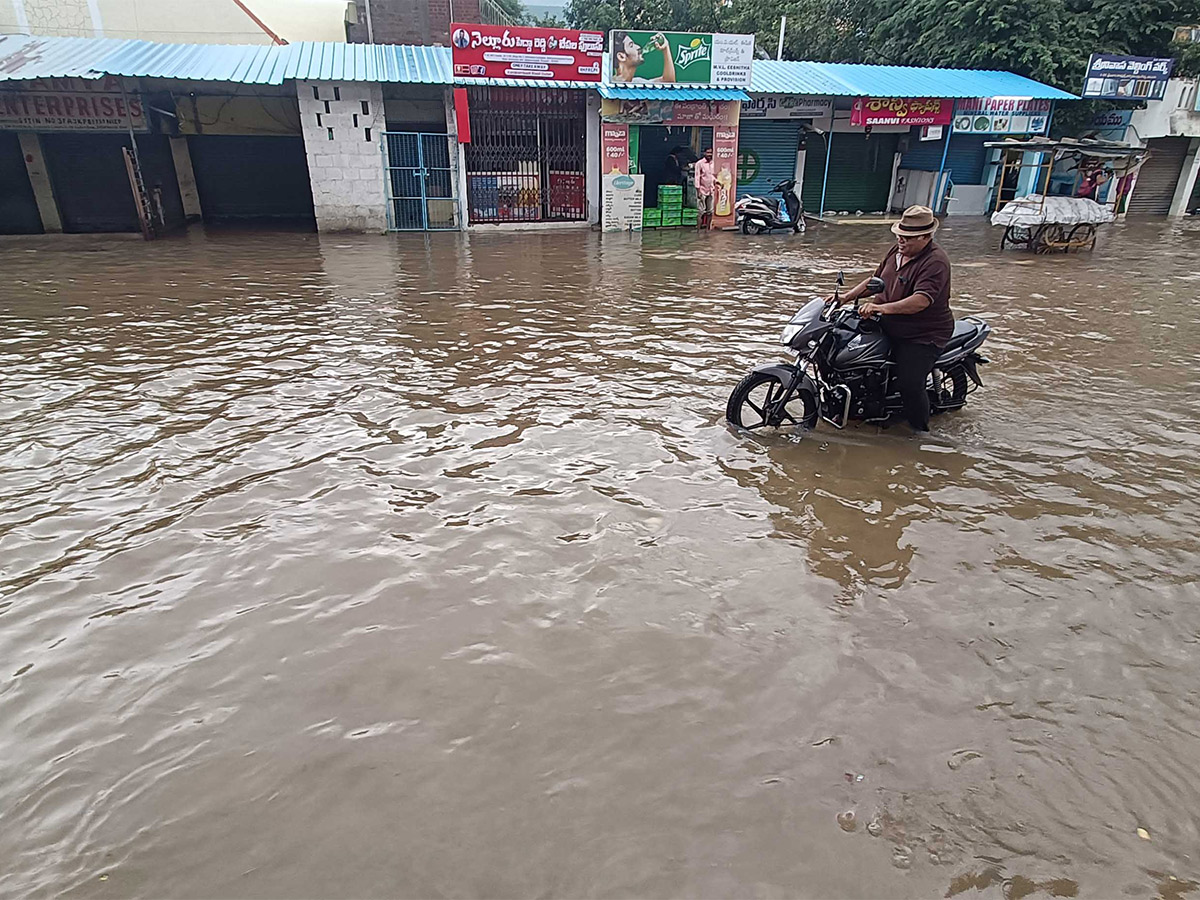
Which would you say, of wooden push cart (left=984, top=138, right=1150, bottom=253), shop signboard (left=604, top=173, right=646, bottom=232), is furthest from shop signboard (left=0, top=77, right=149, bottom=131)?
wooden push cart (left=984, top=138, right=1150, bottom=253)

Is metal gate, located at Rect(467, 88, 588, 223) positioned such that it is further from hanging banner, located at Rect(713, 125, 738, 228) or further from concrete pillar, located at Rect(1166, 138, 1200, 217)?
concrete pillar, located at Rect(1166, 138, 1200, 217)

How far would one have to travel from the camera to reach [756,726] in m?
2.93

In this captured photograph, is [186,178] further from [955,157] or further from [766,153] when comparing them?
[955,157]

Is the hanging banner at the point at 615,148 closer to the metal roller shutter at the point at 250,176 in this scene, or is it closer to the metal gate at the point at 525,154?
the metal gate at the point at 525,154

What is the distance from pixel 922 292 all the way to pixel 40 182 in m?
20.3

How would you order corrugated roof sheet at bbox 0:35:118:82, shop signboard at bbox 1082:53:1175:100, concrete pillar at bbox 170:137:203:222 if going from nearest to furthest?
corrugated roof sheet at bbox 0:35:118:82 < concrete pillar at bbox 170:137:203:222 < shop signboard at bbox 1082:53:1175:100

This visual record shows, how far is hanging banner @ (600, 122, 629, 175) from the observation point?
18078 millimetres

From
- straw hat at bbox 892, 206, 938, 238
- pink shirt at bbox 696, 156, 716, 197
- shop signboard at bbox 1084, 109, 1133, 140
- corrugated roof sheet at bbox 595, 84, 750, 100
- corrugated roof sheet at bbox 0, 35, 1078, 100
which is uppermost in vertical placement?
corrugated roof sheet at bbox 0, 35, 1078, 100

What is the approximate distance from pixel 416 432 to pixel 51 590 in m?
2.53

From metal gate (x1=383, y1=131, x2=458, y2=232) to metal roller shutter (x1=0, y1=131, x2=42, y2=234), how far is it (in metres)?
8.39

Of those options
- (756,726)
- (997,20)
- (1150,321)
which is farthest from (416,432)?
(997,20)

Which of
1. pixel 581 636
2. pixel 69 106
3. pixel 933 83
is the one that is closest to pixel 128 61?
pixel 69 106

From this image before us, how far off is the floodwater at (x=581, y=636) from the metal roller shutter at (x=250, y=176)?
49.1 ft

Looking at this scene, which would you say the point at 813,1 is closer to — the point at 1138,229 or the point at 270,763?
the point at 1138,229
